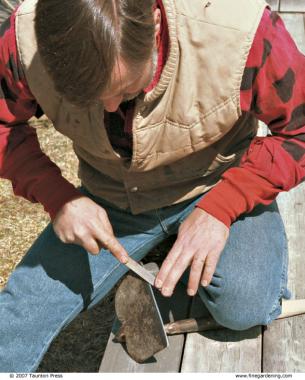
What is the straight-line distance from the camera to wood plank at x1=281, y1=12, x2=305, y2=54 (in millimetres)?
3311

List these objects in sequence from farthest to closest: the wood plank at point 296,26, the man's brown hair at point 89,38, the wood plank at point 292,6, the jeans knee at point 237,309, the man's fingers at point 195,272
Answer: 1. the wood plank at point 292,6
2. the wood plank at point 296,26
3. the jeans knee at point 237,309
4. the man's fingers at point 195,272
5. the man's brown hair at point 89,38

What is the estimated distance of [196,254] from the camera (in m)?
1.70

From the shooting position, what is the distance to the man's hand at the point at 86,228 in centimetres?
177

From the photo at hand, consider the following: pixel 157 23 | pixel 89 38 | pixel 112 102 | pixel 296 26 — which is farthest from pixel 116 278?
pixel 296 26

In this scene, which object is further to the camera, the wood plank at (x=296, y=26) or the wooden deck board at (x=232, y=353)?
the wood plank at (x=296, y=26)

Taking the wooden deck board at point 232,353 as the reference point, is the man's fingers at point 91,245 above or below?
above

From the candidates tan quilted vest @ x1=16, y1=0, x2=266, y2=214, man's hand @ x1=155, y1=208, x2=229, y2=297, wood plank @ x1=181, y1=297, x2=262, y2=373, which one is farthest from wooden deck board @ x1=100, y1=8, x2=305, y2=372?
tan quilted vest @ x1=16, y1=0, x2=266, y2=214

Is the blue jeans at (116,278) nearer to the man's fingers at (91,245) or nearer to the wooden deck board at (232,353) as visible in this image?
the wooden deck board at (232,353)

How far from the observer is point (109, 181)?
198 cm

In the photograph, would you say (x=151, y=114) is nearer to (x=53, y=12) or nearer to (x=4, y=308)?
(x=53, y=12)

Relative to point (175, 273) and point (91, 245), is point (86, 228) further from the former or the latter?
point (175, 273)

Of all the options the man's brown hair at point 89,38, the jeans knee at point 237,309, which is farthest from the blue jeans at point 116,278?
the man's brown hair at point 89,38

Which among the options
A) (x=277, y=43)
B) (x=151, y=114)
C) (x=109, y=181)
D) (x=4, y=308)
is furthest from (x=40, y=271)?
(x=277, y=43)

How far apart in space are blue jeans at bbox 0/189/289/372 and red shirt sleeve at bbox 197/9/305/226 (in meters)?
0.13
